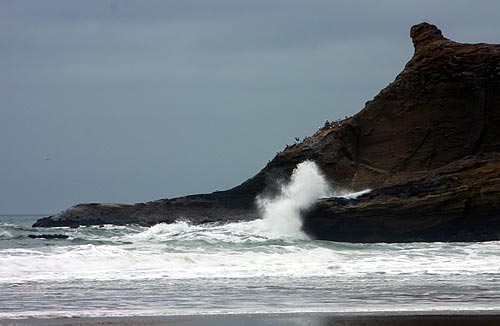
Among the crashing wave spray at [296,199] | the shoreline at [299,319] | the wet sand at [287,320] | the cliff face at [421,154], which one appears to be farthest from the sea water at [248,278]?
the crashing wave spray at [296,199]

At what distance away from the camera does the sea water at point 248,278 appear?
16.4m

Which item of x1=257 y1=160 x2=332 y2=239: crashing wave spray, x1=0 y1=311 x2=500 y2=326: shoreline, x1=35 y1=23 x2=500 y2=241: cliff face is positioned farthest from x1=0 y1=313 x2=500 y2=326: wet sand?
x1=257 y1=160 x2=332 y2=239: crashing wave spray

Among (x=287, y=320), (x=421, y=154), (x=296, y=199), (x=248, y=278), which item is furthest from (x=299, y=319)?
(x=421, y=154)

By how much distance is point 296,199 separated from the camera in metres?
39.3

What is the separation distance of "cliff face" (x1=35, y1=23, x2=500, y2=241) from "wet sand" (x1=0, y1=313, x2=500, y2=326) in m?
18.0

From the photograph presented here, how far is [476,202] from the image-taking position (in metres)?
31.8

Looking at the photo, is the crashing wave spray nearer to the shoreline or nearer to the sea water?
the sea water

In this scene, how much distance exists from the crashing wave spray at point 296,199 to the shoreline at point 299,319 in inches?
852

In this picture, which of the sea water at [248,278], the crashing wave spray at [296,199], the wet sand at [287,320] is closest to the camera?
the wet sand at [287,320]

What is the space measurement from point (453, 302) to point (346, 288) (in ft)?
10.8

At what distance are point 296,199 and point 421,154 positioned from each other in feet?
20.2

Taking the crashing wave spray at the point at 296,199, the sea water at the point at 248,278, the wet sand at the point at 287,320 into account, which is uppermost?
the crashing wave spray at the point at 296,199

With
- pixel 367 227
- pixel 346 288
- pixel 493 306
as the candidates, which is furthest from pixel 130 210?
pixel 493 306

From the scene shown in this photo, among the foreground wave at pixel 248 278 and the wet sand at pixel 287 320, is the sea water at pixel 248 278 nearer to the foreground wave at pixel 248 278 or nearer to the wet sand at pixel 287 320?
the foreground wave at pixel 248 278
